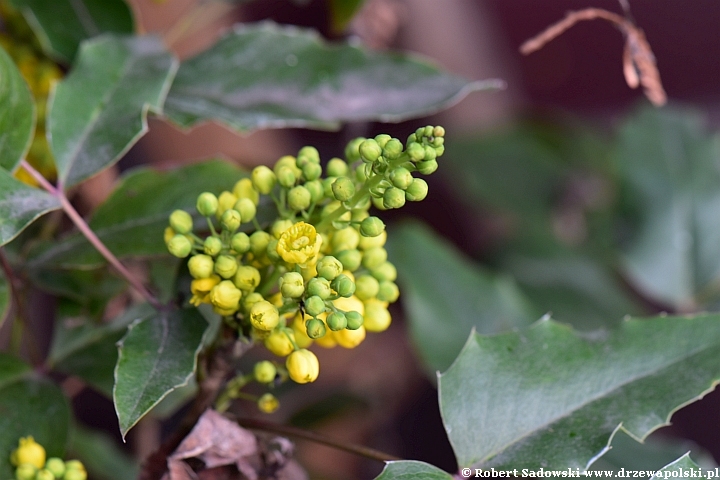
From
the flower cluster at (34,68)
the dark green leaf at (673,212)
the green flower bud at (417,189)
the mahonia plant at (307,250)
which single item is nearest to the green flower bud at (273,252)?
the mahonia plant at (307,250)

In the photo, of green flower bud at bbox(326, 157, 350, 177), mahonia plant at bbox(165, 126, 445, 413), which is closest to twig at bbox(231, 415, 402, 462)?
mahonia plant at bbox(165, 126, 445, 413)

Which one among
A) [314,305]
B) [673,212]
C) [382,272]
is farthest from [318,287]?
[673,212]

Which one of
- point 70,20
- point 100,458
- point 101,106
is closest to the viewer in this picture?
point 101,106

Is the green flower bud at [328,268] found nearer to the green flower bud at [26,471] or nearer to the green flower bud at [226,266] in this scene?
the green flower bud at [226,266]

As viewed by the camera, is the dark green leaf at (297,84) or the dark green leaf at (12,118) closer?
the dark green leaf at (12,118)

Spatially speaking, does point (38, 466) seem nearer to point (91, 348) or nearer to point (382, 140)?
point (91, 348)

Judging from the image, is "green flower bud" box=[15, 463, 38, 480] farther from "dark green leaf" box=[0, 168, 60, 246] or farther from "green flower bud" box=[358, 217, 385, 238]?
"green flower bud" box=[358, 217, 385, 238]

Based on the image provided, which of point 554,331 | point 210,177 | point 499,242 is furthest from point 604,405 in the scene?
point 499,242
